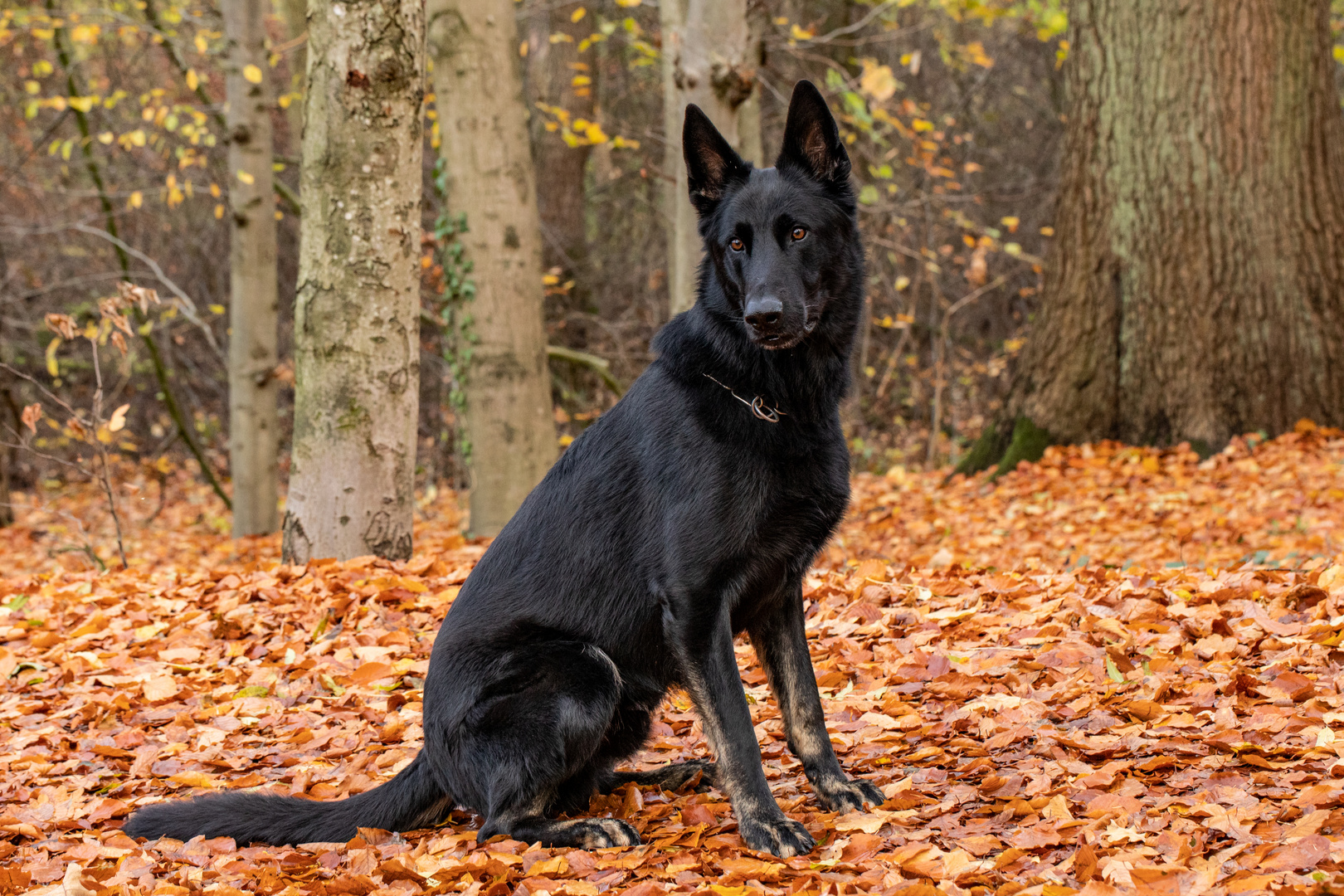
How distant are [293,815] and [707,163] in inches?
99.5

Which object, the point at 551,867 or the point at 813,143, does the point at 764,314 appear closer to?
the point at 813,143

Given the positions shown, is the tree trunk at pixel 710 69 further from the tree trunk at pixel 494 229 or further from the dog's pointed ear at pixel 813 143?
the dog's pointed ear at pixel 813 143

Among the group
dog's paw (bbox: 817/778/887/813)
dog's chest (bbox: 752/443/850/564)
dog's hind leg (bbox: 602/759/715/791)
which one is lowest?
dog's hind leg (bbox: 602/759/715/791)

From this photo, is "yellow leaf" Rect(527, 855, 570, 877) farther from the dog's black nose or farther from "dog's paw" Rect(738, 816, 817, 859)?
the dog's black nose

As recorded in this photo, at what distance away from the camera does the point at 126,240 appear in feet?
50.4

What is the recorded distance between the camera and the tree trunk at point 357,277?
589 cm

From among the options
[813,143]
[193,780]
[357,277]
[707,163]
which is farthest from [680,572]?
[357,277]

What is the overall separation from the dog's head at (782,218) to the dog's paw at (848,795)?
1.41m

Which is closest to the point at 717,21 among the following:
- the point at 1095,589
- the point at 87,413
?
the point at 1095,589

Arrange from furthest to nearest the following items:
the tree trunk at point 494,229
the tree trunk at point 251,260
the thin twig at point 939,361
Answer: the thin twig at point 939,361 → the tree trunk at point 251,260 → the tree trunk at point 494,229

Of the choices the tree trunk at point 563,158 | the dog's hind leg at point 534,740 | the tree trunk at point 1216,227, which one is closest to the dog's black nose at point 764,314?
the dog's hind leg at point 534,740

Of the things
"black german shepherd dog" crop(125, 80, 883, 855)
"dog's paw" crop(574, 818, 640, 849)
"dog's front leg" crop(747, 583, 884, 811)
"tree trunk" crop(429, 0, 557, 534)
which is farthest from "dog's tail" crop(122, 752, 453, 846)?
"tree trunk" crop(429, 0, 557, 534)

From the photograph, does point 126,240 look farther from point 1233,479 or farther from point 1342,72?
point 1342,72

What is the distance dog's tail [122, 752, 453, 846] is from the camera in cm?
329
